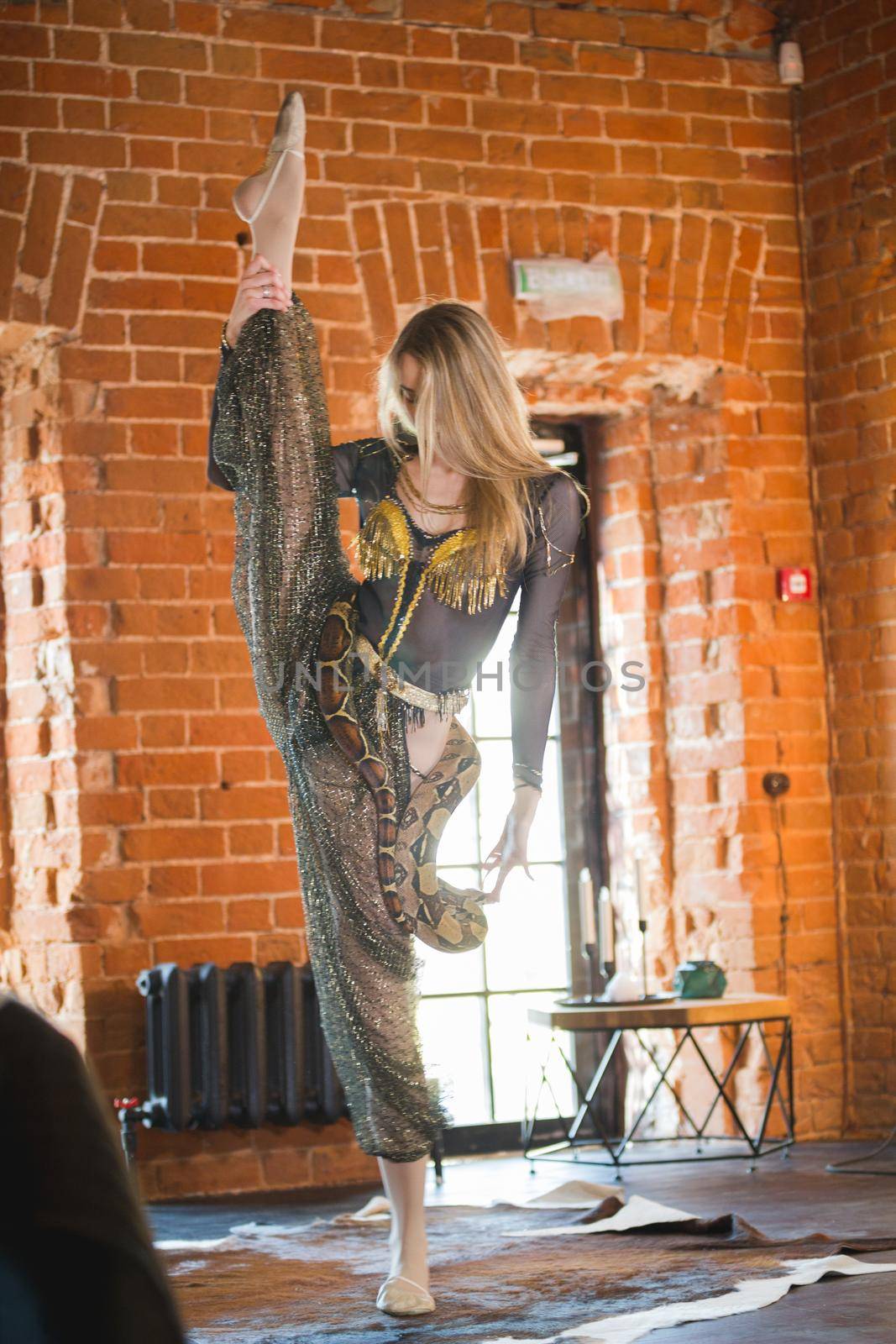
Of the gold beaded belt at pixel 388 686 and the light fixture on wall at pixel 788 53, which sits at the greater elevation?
the light fixture on wall at pixel 788 53

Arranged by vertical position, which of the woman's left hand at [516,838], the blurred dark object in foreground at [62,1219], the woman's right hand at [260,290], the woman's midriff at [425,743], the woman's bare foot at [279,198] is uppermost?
the woman's bare foot at [279,198]

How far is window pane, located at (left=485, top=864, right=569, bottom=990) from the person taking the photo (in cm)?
489

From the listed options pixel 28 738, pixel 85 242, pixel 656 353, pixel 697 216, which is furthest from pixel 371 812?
pixel 697 216

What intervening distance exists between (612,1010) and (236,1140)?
1009 millimetres

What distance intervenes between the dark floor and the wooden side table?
81mm

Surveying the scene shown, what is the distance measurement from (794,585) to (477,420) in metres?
2.43

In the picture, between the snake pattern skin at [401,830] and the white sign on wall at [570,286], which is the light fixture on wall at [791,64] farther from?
the snake pattern skin at [401,830]

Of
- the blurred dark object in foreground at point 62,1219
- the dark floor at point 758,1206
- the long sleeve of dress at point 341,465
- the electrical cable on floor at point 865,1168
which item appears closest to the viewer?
the blurred dark object in foreground at point 62,1219

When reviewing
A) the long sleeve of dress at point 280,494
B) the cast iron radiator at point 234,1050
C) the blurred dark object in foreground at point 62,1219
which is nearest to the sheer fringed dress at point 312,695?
the long sleeve of dress at point 280,494

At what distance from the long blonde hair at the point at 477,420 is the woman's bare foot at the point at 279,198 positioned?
242 mm

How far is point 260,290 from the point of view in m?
2.58

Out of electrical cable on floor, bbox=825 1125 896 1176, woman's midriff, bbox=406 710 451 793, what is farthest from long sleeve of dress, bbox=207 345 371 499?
electrical cable on floor, bbox=825 1125 896 1176

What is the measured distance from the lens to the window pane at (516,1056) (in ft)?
15.7

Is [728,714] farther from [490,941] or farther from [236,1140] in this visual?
[236,1140]
